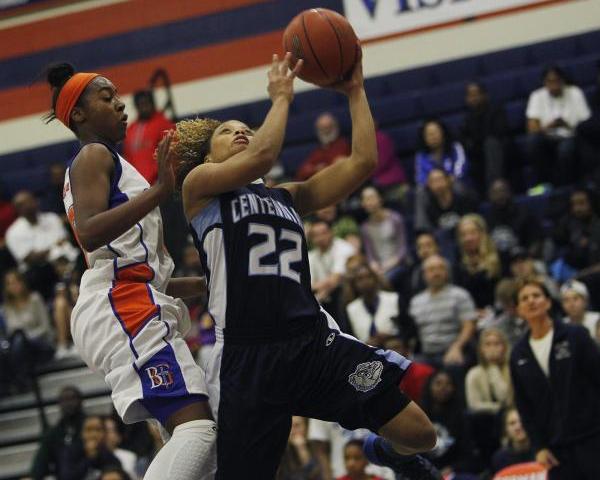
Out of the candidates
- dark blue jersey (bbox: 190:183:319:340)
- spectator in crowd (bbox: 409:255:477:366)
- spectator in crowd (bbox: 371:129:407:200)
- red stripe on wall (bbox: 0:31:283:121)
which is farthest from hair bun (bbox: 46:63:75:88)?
red stripe on wall (bbox: 0:31:283:121)

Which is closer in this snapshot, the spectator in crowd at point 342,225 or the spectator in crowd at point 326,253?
the spectator in crowd at point 326,253

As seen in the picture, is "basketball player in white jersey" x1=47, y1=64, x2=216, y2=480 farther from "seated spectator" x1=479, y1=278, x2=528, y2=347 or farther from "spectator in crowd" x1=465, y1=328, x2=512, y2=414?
"seated spectator" x1=479, y1=278, x2=528, y2=347

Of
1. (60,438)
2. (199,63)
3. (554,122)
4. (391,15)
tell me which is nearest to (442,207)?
(554,122)

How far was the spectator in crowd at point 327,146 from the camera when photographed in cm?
1141

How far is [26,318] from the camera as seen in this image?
1085cm

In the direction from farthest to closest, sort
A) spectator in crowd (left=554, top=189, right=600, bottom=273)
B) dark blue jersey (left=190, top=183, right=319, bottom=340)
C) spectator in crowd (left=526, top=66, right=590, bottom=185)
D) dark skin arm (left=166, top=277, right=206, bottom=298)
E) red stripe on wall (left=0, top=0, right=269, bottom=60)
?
red stripe on wall (left=0, top=0, right=269, bottom=60)
spectator in crowd (left=526, top=66, right=590, bottom=185)
spectator in crowd (left=554, top=189, right=600, bottom=273)
dark skin arm (left=166, top=277, right=206, bottom=298)
dark blue jersey (left=190, top=183, right=319, bottom=340)

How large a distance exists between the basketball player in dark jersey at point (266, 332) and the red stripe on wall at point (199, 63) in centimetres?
902

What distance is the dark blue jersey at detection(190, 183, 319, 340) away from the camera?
4512mm

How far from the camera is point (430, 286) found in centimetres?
923

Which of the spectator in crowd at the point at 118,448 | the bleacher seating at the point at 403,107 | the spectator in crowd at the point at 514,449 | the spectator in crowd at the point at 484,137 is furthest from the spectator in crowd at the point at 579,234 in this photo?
the spectator in crowd at the point at 118,448

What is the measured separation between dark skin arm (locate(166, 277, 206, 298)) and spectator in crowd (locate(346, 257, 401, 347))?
13.6 ft

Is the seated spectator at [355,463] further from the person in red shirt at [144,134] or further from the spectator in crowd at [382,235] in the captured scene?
the person in red shirt at [144,134]

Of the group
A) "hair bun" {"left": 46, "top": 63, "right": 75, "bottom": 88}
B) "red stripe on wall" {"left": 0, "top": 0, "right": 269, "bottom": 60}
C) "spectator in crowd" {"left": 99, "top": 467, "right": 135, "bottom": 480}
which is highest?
"red stripe on wall" {"left": 0, "top": 0, "right": 269, "bottom": 60}

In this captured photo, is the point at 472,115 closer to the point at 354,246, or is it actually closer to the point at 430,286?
the point at 354,246
